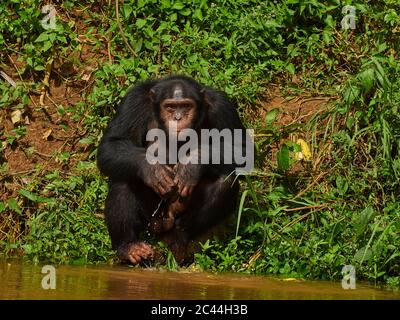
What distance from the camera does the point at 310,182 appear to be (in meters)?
9.62

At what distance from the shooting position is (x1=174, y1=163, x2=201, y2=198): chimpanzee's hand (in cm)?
858

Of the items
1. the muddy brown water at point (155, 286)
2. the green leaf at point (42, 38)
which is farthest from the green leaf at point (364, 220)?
the green leaf at point (42, 38)

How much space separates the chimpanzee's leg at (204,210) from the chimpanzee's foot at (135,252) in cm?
27

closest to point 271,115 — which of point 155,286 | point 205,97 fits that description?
point 205,97

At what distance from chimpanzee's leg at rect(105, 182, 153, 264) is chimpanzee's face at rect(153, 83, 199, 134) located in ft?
2.18

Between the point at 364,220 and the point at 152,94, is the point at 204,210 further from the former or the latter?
the point at 364,220

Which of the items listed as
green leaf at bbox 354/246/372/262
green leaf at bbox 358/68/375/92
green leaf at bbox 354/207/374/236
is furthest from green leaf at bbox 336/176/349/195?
green leaf at bbox 354/246/372/262

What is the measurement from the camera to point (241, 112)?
1043 cm

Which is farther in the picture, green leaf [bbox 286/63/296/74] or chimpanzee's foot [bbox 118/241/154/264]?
green leaf [bbox 286/63/296/74]

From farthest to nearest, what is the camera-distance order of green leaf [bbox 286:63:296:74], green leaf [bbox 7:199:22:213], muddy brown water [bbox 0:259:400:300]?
green leaf [bbox 286:63:296:74] < green leaf [bbox 7:199:22:213] < muddy brown water [bbox 0:259:400:300]

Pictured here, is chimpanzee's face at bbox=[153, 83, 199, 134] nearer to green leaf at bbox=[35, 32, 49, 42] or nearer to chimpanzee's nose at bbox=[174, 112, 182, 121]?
chimpanzee's nose at bbox=[174, 112, 182, 121]

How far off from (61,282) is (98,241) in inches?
75.6
